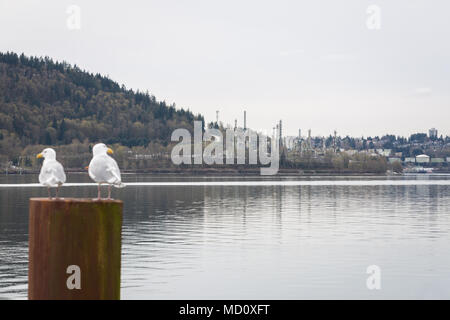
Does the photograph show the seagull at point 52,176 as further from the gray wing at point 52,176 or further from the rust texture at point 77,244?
the rust texture at point 77,244

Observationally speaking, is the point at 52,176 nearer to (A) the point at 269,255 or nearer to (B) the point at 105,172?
(B) the point at 105,172

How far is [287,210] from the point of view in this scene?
58.2 meters

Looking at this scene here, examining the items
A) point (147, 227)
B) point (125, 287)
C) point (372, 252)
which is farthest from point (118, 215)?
point (147, 227)

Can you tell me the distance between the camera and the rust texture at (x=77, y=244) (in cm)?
1058

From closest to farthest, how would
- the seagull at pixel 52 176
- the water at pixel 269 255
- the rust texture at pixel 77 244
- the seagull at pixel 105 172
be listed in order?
the rust texture at pixel 77 244
the seagull at pixel 105 172
the seagull at pixel 52 176
the water at pixel 269 255

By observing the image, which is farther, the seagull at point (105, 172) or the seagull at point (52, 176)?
the seagull at point (52, 176)

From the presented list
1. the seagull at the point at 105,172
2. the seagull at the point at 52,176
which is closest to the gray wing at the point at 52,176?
the seagull at the point at 52,176

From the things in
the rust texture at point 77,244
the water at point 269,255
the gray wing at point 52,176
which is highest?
the gray wing at point 52,176

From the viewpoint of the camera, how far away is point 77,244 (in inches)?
416

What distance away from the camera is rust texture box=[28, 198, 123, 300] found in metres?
10.6

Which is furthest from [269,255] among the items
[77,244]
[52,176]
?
[77,244]

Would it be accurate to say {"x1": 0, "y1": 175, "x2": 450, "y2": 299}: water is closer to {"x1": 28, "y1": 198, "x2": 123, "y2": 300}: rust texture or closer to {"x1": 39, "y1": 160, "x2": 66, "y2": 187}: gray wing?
{"x1": 39, "y1": 160, "x2": 66, "y2": 187}: gray wing

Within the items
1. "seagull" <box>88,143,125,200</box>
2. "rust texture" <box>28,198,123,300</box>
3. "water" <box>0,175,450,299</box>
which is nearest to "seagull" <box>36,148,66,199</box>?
"seagull" <box>88,143,125,200</box>
